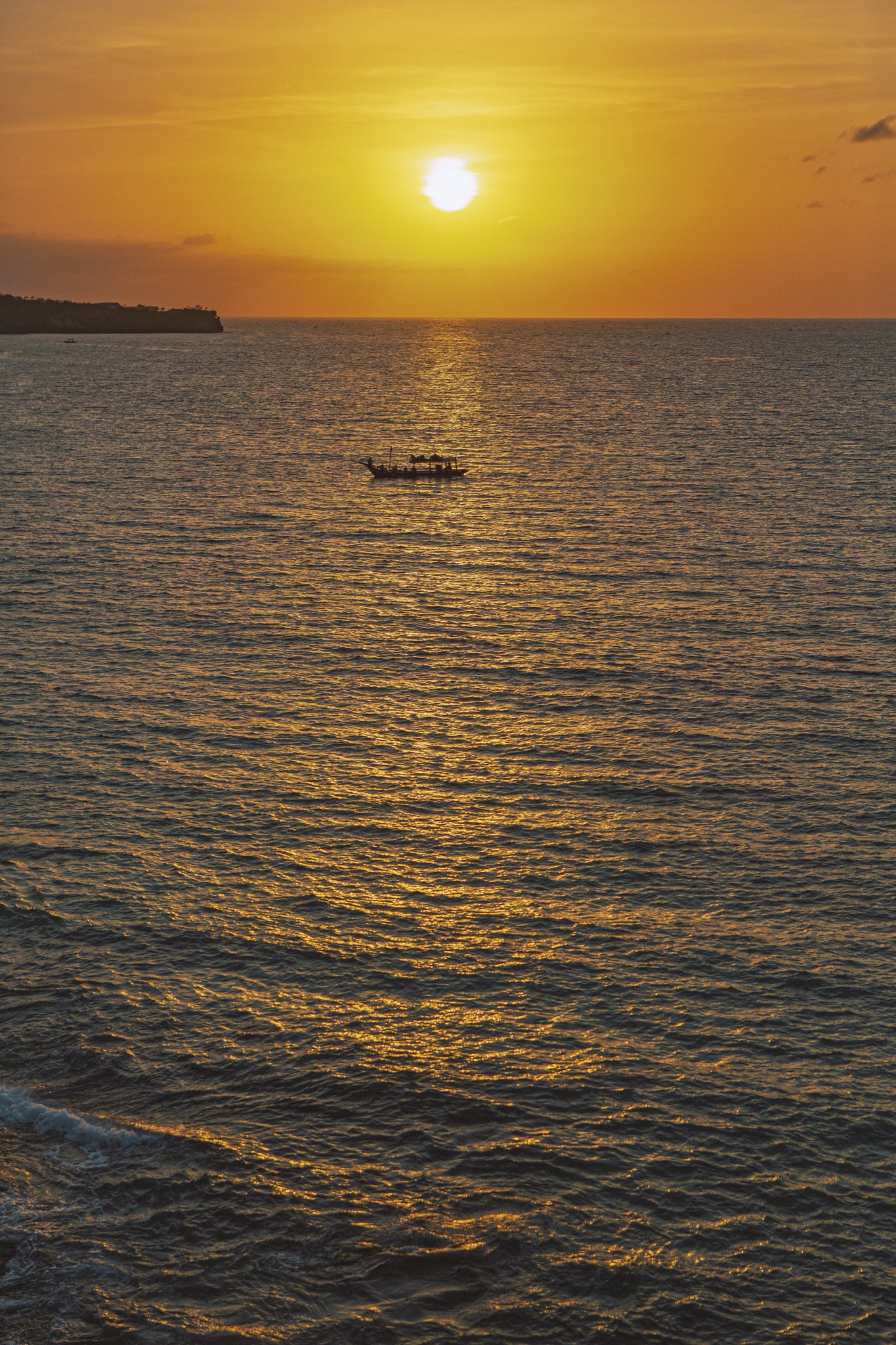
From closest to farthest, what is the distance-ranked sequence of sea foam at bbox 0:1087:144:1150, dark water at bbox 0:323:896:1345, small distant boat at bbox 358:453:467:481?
dark water at bbox 0:323:896:1345, sea foam at bbox 0:1087:144:1150, small distant boat at bbox 358:453:467:481

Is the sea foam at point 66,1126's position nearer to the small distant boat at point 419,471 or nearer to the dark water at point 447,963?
the dark water at point 447,963

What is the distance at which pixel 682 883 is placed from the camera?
3950 centimetres

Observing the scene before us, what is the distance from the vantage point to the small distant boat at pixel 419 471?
129 meters

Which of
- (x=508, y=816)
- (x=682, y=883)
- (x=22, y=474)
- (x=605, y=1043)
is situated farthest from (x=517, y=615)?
(x=22, y=474)

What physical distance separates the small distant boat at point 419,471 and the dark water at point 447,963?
175 ft

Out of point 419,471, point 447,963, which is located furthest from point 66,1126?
point 419,471

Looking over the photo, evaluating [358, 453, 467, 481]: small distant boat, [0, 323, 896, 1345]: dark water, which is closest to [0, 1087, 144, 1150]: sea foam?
[0, 323, 896, 1345]: dark water

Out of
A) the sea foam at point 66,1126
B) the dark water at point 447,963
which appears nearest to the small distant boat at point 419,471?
the dark water at point 447,963

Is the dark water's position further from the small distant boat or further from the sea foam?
the small distant boat

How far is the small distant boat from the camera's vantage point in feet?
422

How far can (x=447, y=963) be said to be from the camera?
35.1m

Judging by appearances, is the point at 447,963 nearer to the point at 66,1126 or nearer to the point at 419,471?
the point at 66,1126

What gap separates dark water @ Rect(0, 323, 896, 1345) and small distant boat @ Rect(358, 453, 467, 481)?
175ft

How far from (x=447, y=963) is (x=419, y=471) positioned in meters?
100.0
